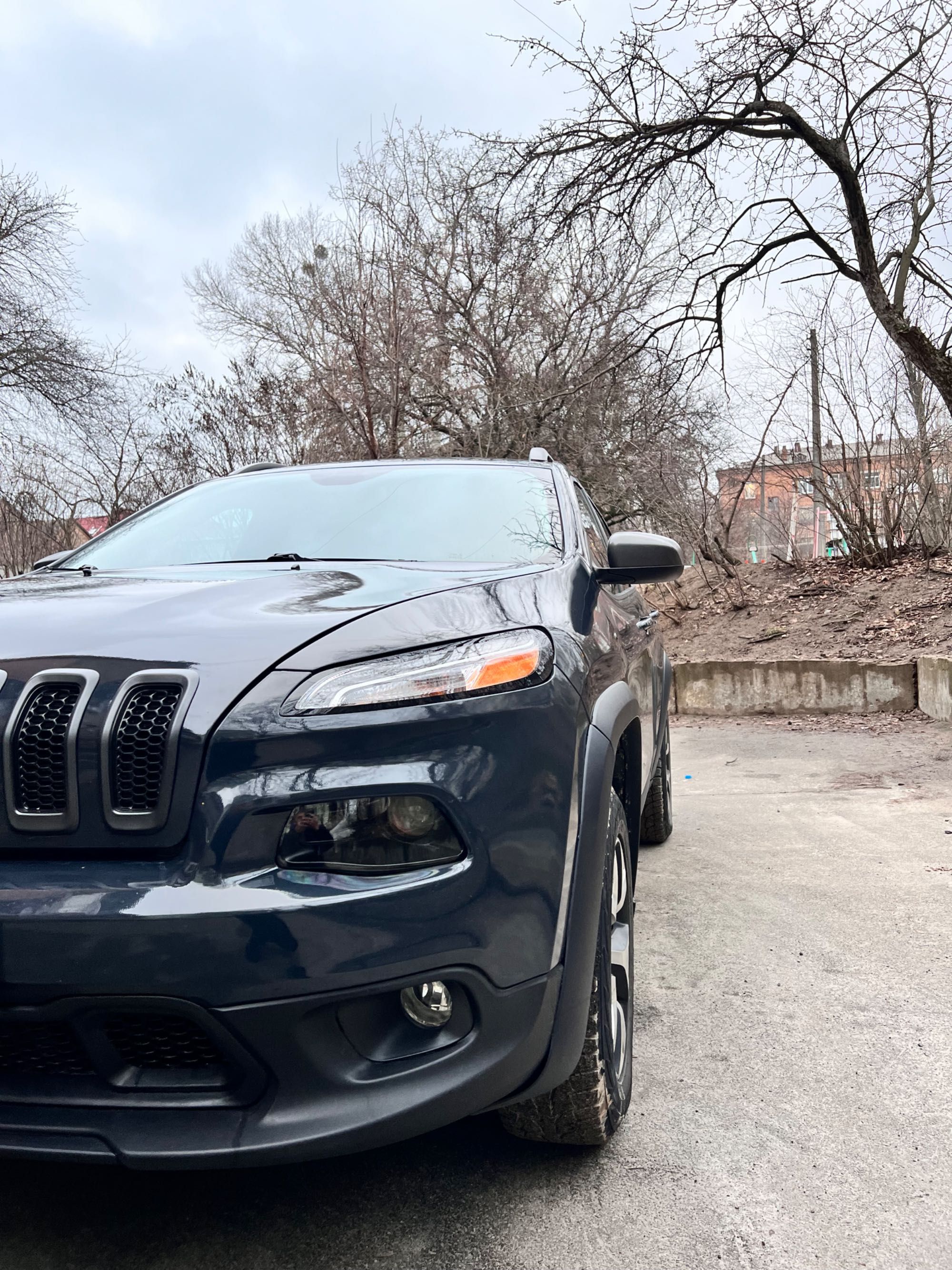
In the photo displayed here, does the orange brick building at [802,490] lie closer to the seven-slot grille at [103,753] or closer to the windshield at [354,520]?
the windshield at [354,520]

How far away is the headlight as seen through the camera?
4.95 feet

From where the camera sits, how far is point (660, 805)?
14.7ft

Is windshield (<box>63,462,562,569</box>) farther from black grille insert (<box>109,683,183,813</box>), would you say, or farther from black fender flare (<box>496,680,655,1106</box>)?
black grille insert (<box>109,683,183,813</box>)

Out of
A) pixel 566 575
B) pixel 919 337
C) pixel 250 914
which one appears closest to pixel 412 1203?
pixel 250 914

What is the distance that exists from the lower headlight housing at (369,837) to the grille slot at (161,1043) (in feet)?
0.99

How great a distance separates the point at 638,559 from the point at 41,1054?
1.81m

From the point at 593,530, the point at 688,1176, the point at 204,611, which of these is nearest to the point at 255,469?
the point at 593,530

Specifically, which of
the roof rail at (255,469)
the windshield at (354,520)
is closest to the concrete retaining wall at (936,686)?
the windshield at (354,520)

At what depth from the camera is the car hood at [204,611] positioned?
155 cm

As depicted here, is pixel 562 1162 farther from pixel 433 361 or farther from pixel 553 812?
pixel 433 361

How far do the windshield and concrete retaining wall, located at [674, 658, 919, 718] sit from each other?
20.9 ft

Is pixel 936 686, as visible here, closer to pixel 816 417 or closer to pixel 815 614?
pixel 815 614

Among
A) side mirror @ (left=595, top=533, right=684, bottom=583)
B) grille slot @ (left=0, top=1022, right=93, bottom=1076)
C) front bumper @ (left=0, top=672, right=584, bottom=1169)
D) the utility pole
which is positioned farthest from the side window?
the utility pole

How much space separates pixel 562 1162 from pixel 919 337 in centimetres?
981
